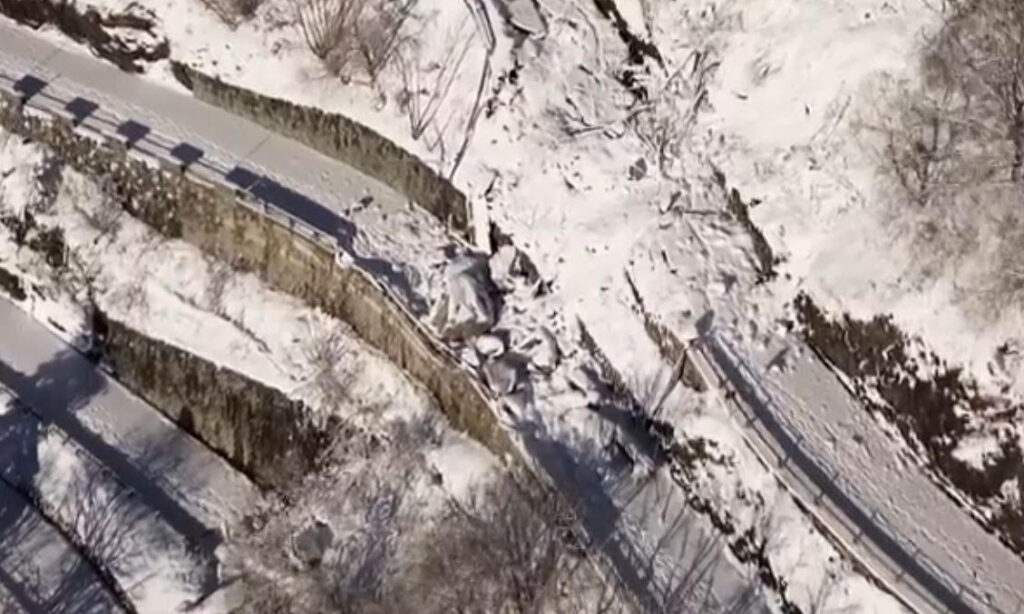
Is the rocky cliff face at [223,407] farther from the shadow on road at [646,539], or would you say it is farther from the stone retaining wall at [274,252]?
the shadow on road at [646,539]

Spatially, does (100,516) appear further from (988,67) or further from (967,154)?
(988,67)

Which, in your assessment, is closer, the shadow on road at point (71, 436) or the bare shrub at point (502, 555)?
the bare shrub at point (502, 555)

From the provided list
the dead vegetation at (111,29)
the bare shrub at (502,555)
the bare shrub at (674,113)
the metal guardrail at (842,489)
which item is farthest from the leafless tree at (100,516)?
the bare shrub at (674,113)

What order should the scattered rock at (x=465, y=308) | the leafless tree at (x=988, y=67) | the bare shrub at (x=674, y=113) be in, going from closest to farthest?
the leafless tree at (x=988, y=67), the scattered rock at (x=465, y=308), the bare shrub at (x=674, y=113)

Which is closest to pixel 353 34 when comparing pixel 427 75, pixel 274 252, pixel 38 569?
pixel 427 75

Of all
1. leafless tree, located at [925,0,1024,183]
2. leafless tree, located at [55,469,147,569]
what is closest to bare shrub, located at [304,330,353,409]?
leafless tree, located at [55,469,147,569]
